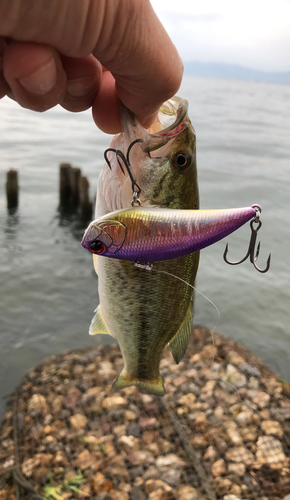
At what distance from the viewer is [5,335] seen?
7.18 m

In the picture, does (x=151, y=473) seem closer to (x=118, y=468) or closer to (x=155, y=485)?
(x=155, y=485)

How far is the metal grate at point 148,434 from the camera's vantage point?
3.73m

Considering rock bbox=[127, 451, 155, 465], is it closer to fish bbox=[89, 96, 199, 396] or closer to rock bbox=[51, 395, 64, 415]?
rock bbox=[51, 395, 64, 415]

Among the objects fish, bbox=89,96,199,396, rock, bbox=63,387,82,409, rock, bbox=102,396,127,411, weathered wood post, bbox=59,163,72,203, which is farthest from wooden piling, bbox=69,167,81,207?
fish, bbox=89,96,199,396

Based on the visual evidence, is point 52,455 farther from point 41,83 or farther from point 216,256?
point 216,256

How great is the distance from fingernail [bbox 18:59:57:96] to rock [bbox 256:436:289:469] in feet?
13.7

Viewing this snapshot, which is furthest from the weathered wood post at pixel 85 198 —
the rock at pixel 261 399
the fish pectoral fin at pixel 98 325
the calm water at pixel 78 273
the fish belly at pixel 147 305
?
the fish belly at pixel 147 305

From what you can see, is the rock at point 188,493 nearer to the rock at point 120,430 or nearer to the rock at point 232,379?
the rock at point 120,430

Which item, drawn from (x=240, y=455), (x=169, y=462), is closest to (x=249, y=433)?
(x=240, y=455)

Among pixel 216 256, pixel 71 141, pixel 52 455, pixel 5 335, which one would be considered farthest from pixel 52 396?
pixel 71 141

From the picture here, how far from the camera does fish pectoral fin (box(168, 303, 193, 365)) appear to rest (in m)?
2.24

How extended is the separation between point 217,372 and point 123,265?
3726mm

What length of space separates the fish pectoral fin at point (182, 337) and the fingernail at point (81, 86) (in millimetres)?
1328

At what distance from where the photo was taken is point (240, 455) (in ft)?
13.3
